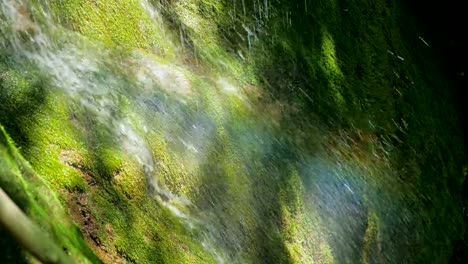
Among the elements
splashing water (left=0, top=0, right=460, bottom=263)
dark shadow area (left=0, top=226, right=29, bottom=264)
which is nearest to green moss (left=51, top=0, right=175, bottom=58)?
splashing water (left=0, top=0, right=460, bottom=263)

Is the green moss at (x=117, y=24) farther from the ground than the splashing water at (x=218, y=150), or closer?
farther from the ground

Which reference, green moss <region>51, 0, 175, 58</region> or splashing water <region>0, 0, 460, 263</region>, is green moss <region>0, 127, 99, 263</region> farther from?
green moss <region>51, 0, 175, 58</region>

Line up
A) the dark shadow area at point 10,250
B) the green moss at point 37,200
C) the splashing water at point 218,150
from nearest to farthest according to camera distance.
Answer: the dark shadow area at point 10,250
the green moss at point 37,200
the splashing water at point 218,150

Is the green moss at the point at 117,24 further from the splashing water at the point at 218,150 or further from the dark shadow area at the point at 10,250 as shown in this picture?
the dark shadow area at the point at 10,250

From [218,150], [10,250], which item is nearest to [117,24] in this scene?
[218,150]

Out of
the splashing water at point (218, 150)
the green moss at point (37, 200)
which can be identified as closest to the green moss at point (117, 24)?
the splashing water at point (218, 150)

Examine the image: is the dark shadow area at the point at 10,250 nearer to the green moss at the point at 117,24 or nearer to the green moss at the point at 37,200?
the green moss at the point at 37,200

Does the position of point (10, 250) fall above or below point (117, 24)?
below

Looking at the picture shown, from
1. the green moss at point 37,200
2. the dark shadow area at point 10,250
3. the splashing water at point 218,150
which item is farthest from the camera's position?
the splashing water at point 218,150

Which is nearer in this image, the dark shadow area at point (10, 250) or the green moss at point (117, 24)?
the dark shadow area at point (10, 250)

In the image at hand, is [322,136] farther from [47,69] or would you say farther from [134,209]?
[47,69]

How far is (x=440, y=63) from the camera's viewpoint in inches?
234

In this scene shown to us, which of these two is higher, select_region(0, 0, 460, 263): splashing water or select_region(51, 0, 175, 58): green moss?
select_region(51, 0, 175, 58): green moss

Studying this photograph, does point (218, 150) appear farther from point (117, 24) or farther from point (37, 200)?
point (37, 200)
